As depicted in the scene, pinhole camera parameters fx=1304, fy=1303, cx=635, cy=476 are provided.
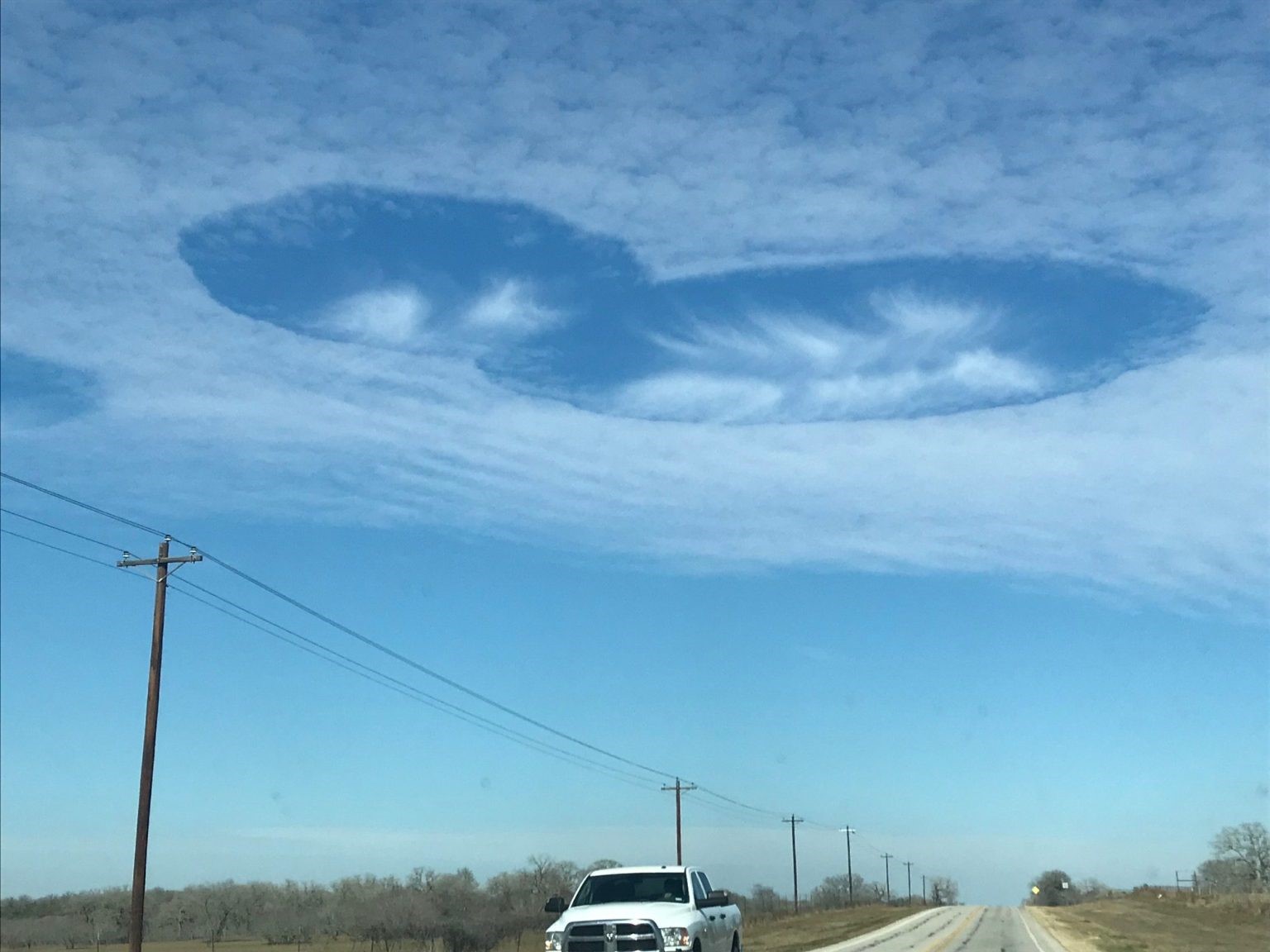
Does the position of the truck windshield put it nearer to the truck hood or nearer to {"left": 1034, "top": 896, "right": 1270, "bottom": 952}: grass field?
the truck hood

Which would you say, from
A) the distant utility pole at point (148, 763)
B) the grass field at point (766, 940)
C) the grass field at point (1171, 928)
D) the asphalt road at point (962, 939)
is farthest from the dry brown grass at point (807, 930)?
the distant utility pole at point (148, 763)

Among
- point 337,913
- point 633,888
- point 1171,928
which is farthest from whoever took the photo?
point 337,913

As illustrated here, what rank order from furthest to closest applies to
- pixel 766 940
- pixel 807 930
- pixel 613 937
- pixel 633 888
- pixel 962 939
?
1. pixel 807 930
2. pixel 766 940
3. pixel 962 939
4. pixel 633 888
5. pixel 613 937

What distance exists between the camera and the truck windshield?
2123 centimetres

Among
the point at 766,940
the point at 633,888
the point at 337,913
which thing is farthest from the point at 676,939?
the point at 337,913

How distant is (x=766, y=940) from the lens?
57281 mm

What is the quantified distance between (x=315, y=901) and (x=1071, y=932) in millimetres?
73386

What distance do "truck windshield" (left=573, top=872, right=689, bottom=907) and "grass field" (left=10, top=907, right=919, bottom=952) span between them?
2564 centimetres

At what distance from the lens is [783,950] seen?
4556cm

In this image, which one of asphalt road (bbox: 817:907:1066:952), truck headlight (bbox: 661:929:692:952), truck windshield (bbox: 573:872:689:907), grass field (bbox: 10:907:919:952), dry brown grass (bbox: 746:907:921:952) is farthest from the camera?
grass field (bbox: 10:907:919:952)

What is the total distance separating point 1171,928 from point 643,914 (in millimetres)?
59933

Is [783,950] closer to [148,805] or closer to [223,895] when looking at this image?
[148,805]

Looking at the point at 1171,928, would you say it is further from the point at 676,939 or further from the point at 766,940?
the point at 676,939

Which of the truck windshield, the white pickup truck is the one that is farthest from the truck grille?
the truck windshield
